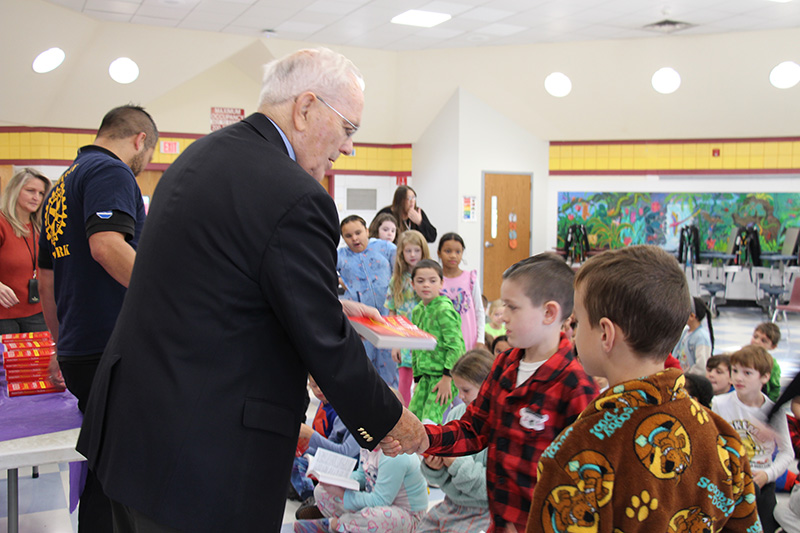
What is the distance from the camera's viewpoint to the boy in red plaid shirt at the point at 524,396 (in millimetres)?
1864

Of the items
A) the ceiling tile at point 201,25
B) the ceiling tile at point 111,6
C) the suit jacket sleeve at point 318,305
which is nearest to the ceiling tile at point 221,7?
the ceiling tile at point 201,25

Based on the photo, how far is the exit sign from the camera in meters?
10.6

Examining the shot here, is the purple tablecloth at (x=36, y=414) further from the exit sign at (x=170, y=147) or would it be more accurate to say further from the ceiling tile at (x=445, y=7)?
the exit sign at (x=170, y=147)

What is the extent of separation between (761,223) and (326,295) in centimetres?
1181

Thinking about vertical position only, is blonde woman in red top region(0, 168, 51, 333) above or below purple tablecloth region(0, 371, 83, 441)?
above

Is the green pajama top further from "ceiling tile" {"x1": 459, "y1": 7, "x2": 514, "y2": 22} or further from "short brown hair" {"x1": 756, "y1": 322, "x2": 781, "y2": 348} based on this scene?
"ceiling tile" {"x1": 459, "y1": 7, "x2": 514, "y2": 22}

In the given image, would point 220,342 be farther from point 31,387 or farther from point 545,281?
point 31,387

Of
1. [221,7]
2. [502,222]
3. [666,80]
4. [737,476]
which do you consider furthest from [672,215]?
[737,476]

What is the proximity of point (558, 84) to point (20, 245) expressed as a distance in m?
8.75

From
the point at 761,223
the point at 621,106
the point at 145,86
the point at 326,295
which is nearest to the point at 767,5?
the point at 621,106

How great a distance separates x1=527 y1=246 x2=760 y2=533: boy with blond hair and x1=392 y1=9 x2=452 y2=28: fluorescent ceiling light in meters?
8.13

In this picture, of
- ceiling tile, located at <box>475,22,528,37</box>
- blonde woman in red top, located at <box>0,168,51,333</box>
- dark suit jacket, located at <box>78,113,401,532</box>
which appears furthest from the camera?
ceiling tile, located at <box>475,22,528,37</box>

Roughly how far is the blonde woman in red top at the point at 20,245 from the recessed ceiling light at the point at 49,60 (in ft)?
16.5

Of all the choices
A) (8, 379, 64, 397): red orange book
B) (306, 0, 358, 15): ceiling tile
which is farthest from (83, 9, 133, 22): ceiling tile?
(8, 379, 64, 397): red orange book
